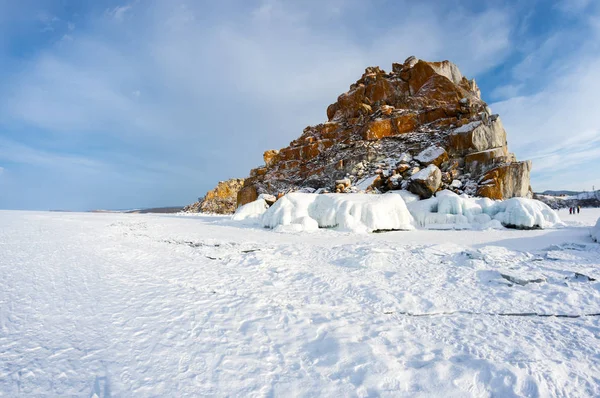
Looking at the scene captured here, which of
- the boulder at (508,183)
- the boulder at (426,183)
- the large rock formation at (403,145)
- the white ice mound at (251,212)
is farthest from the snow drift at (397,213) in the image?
the boulder at (508,183)

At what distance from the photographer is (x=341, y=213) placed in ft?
53.8

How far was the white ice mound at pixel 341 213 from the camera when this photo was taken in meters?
16.1

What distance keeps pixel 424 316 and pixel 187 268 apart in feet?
19.7

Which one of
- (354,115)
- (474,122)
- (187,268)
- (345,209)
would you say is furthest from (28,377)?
(354,115)

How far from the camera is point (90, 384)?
99.8 inches

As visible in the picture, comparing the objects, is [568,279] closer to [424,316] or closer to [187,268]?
[424,316]

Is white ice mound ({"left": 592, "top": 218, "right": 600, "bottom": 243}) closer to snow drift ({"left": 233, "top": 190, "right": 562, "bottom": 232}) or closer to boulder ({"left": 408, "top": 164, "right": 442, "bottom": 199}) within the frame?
snow drift ({"left": 233, "top": 190, "right": 562, "bottom": 232})

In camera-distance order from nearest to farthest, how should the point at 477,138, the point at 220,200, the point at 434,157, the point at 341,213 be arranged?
the point at 341,213 < the point at 434,157 < the point at 477,138 < the point at 220,200

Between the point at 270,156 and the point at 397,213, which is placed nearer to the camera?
the point at 397,213

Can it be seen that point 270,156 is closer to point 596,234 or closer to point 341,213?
point 341,213

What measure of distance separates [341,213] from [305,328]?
42.3 ft

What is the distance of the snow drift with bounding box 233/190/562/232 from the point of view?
16.1m

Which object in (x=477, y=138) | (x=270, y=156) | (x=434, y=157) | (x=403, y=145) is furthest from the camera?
(x=270, y=156)

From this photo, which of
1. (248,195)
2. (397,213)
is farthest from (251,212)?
(248,195)
